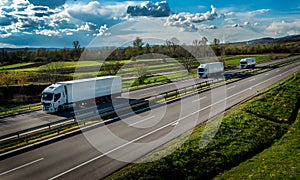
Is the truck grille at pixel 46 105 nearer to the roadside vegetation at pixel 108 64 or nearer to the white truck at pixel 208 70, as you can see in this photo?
the roadside vegetation at pixel 108 64

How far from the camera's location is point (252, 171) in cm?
1419

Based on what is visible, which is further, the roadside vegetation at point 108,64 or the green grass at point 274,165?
the roadside vegetation at point 108,64

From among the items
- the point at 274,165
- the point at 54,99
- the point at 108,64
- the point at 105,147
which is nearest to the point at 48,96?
the point at 54,99

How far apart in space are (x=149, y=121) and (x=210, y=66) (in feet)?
126

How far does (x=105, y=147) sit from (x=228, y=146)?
312 inches

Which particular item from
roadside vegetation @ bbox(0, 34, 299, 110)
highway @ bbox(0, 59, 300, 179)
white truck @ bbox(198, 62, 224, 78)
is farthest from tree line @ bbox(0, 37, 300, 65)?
highway @ bbox(0, 59, 300, 179)

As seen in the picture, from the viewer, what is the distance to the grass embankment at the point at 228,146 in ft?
46.0

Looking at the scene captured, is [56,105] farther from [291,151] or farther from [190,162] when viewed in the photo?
[291,151]

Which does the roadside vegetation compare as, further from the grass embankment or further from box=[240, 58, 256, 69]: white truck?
the grass embankment

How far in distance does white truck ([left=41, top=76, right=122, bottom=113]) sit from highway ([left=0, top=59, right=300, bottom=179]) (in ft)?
25.1

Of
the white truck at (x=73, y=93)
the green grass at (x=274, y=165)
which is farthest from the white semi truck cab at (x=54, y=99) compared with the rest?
the green grass at (x=274, y=165)

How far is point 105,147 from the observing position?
682 inches

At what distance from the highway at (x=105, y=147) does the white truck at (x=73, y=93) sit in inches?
301

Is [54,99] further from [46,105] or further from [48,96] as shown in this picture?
[46,105]
